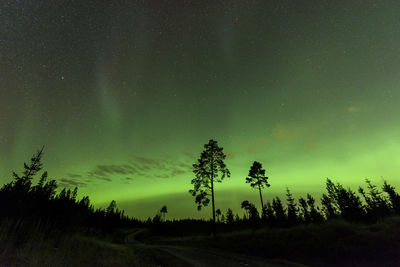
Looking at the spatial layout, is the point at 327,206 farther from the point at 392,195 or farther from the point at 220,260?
the point at 220,260

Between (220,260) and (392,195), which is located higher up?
(392,195)

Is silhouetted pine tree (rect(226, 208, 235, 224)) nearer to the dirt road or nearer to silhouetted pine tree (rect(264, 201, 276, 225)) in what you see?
silhouetted pine tree (rect(264, 201, 276, 225))

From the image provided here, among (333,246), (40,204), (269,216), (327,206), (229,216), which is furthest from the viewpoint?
(229,216)

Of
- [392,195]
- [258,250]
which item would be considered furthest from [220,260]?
[392,195]

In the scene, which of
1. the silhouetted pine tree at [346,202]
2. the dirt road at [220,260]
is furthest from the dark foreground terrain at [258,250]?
the silhouetted pine tree at [346,202]

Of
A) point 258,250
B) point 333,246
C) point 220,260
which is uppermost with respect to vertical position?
point 333,246

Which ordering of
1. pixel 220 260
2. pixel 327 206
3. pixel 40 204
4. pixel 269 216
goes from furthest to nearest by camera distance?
pixel 327 206
pixel 269 216
pixel 40 204
pixel 220 260

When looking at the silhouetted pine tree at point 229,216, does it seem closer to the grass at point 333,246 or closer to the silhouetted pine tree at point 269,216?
the silhouetted pine tree at point 269,216

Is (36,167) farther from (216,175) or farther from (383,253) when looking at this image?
(383,253)

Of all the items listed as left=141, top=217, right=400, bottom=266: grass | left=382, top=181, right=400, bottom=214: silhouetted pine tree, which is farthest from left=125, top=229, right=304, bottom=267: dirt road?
left=382, top=181, right=400, bottom=214: silhouetted pine tree

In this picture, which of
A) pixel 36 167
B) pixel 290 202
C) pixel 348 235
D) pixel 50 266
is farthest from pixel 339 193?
pixel 36 167

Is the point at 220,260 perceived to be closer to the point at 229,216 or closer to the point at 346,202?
the point at 346,202

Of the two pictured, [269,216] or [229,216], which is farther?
[229,216]

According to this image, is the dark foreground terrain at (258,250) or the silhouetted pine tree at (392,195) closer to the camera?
the dark foreground terrain at (258,250)
